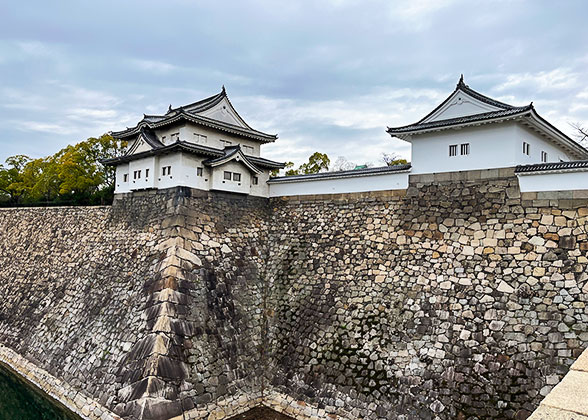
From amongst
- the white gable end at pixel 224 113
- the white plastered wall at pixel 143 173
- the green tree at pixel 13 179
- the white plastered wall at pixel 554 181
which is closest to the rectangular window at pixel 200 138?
the white gable end at pixel 224 113

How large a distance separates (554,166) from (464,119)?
86.0 inches

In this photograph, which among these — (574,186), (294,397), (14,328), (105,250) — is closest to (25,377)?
(14,328)

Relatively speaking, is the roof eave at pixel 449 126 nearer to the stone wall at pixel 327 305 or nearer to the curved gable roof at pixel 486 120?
the curved gable roof at pixel 486 120

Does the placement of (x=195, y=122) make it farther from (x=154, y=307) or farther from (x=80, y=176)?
(x=80, y=176)

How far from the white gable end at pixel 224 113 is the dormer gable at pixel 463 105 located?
20.9ft

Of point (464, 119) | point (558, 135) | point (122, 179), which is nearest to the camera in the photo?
point (464, 119)

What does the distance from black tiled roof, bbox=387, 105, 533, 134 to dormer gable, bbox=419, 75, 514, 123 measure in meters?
0.31

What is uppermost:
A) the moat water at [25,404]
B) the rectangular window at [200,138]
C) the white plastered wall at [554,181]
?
the rectangular window at [200,138]

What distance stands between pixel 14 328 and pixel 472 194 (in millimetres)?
15529

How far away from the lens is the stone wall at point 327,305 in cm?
829

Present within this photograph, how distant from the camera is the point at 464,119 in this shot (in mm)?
9742

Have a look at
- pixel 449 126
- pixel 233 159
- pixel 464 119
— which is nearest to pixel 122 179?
pixel 233 159

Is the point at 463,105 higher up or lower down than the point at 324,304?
higher up

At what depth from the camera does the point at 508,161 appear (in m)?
9.41
